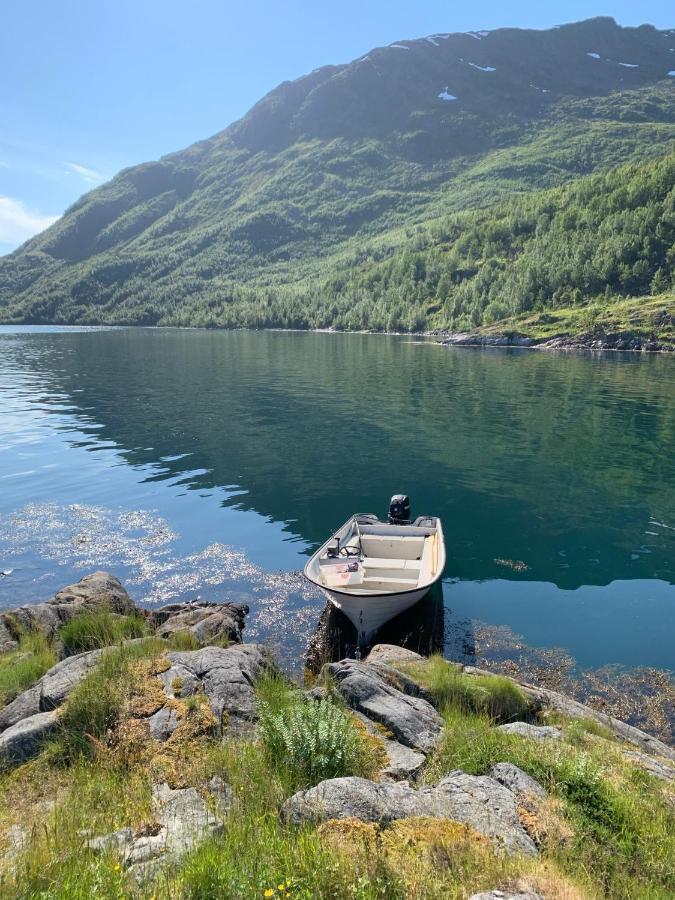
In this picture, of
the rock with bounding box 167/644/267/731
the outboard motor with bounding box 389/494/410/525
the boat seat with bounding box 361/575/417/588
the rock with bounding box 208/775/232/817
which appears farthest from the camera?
the outboard motor with bounding box 389/494/410/525

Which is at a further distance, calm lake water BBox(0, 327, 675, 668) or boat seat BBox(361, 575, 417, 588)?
calm lake water BBox(0, 327, 675, 668)

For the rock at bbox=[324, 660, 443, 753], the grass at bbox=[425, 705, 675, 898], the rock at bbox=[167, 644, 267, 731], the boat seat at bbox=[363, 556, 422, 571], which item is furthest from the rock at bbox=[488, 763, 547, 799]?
the boat seat at bbox=[363, 556, 422, 571]

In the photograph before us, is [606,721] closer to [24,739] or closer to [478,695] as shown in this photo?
[478,695]

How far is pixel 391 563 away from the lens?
2081 centimetres

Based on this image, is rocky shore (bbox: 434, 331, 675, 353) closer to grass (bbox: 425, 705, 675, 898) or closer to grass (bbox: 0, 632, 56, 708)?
grass (bbox: 425, 705, 675, 898)

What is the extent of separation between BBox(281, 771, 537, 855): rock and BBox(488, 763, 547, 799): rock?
0.32 meters

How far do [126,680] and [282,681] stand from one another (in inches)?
122

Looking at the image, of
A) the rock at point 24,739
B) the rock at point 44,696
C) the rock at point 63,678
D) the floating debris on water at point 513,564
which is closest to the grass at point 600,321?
the floating debris on water at point 513,564

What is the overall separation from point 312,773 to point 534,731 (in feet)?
16.6

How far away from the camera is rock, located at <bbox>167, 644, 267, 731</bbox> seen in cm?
1015

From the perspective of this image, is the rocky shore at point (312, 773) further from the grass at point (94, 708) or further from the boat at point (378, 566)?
the boat at point (378, 566)

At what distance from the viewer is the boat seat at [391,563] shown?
20219 millimetres

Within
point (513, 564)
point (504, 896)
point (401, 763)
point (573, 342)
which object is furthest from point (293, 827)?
point (573, 342)

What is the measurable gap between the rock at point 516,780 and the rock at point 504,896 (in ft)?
8.69
